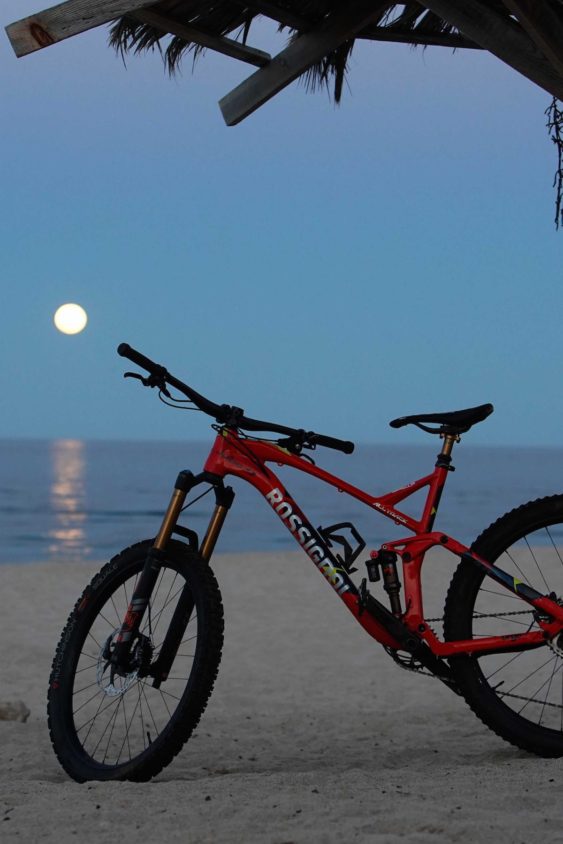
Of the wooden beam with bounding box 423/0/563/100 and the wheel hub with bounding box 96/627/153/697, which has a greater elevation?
the wooden beam with bounding box 423/0/563/100

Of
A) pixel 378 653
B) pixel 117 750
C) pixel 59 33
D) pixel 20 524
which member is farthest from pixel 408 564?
pixel 20 524

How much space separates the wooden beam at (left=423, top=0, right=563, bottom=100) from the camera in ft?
13.1

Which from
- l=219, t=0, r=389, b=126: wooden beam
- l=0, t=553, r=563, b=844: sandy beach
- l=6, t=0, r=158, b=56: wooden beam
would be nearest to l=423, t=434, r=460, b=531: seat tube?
l=0, t=553, r=563, b=844: sandy beach

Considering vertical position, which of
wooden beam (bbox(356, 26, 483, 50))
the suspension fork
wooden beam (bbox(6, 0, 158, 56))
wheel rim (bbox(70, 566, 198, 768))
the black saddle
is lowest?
wheel rim (bbox(70, 566, 198, 768))

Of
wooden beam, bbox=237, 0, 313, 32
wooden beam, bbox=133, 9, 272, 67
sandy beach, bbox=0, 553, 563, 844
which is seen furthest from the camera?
wooden beam, bbox=237, 0, 313, 32

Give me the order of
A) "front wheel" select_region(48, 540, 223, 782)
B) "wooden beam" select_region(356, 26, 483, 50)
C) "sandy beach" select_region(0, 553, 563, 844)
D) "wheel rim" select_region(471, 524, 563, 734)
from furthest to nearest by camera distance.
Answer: "wooden beam" select_region(356, 26, 483, 50) → "wheel rim" select_region(471, 524, 563, 734) → "front wheel" select_region(48, 540, 223, 782) → "sandy beach" select_region(0, 553, 563, 844)

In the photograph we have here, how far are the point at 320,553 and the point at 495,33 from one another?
7.56 ft

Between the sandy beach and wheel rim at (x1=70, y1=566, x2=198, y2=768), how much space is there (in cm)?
22

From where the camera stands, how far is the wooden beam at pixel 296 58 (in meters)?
4.77

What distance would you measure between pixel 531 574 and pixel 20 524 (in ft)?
72.9

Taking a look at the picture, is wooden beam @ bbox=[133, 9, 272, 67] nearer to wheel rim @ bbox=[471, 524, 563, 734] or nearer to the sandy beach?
wheel rim @ bbox=[471, 524, 563, 734]

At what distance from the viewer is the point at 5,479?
57594mm

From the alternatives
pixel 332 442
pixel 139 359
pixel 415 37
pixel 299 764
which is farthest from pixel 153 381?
pixel 415 37

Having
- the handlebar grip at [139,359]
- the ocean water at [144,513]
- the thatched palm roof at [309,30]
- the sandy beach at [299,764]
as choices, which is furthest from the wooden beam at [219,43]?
the ocean water at [144,513]
